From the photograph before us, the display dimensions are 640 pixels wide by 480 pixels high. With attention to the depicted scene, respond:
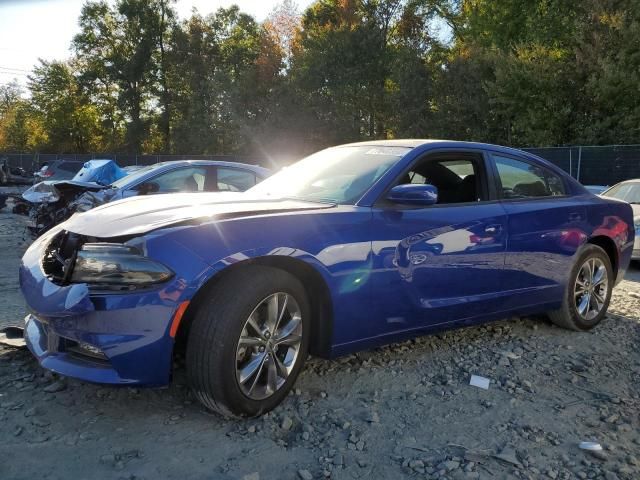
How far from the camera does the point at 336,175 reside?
3826mm

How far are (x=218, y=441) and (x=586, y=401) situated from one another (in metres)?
2.23

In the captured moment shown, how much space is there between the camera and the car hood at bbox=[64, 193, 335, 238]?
2.82 m

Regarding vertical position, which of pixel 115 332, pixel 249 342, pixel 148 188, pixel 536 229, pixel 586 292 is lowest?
pixel 586 292

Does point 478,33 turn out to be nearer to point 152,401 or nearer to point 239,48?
point 239,48

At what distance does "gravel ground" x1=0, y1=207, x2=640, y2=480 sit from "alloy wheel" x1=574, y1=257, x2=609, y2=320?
0.73 m

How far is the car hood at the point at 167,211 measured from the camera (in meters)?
2.82

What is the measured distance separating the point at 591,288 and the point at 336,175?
2.62 meters

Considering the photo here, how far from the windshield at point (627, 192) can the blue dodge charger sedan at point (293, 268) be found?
220 inches

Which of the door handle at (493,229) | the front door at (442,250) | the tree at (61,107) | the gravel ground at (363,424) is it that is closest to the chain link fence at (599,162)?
the gravel ground at (363,424)

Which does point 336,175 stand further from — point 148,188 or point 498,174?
point 148,188

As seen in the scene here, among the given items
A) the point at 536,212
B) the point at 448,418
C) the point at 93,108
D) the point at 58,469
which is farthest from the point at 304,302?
the point at 93,108

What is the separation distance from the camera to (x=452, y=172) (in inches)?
169

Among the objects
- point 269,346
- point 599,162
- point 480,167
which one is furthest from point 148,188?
point 599,162

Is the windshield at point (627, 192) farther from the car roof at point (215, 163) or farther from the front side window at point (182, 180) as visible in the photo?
the front side window at point (182, 180)
